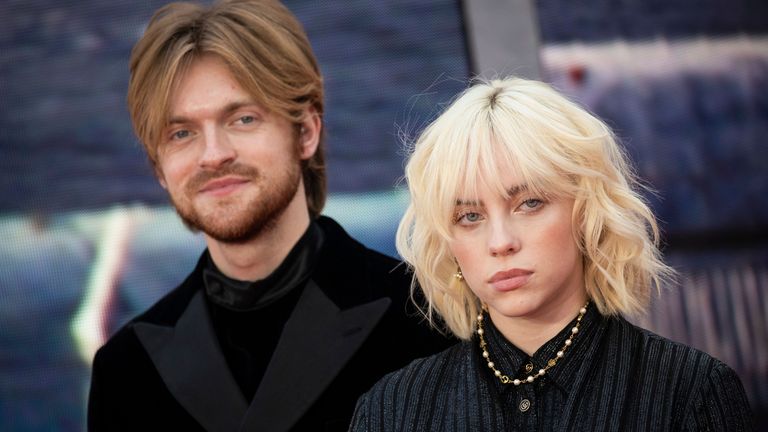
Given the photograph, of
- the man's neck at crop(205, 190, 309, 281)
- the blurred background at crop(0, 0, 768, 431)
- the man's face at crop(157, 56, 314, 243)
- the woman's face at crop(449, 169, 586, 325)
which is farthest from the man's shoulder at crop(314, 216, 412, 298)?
the woman's face at crop(449, 169, 586, 325)

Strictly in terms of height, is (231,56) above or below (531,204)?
above

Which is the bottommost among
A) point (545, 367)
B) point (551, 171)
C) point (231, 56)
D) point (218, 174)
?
point (545, 367)

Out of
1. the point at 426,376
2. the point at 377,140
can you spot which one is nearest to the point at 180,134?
the point at 377,140

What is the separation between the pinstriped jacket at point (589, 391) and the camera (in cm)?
243

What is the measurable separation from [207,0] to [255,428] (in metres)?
1.65

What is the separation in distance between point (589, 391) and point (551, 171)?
0.45 metres

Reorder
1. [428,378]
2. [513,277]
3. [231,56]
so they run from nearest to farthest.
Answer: [513,277], [428,378], [231,56]

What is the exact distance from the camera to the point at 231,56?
3.50 metres

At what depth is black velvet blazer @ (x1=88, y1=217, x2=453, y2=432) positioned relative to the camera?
3.41 m

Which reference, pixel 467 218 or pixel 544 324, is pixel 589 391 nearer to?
pixel 544 324

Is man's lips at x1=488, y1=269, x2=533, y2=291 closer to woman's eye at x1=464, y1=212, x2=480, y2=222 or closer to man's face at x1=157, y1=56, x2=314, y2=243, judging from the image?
woman's eye at x1=464, y1=212, x2=480, y2=222

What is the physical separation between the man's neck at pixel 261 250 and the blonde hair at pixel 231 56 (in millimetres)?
246

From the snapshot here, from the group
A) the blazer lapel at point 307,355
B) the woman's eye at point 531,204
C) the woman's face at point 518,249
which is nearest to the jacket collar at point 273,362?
the blazer lapel at point 307,355

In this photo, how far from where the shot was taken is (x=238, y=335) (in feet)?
11.7
